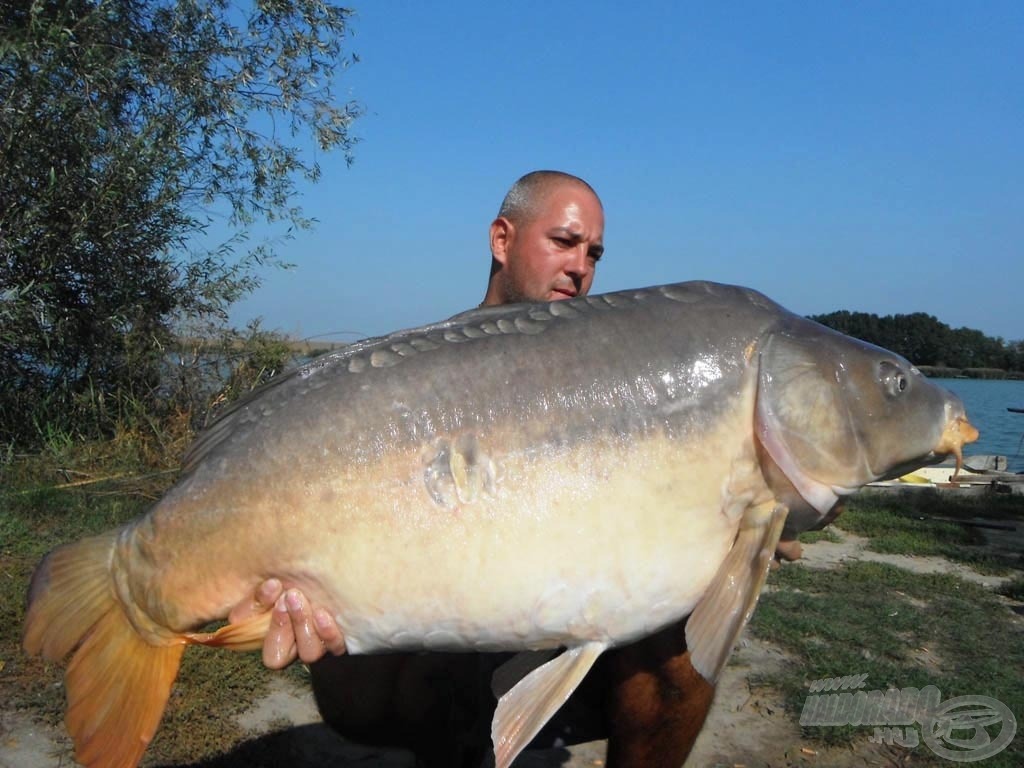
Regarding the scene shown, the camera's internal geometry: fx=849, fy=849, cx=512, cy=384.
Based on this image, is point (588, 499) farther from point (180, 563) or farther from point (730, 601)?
point (180, 563)

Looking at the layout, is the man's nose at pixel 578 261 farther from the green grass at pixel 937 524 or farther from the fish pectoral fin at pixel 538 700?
the green grass at pixel 937 524

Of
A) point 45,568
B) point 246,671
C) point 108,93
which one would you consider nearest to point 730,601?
point 45,568

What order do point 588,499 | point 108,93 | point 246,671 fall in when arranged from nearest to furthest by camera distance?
point 588,499 < point 246,671 < point 108,93

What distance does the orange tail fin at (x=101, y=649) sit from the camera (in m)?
1.88

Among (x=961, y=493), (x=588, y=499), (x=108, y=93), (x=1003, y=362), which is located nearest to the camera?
(x=588, y=499)

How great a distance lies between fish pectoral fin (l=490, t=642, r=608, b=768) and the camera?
1.85 metres

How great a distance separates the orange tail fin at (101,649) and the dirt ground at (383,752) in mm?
1371

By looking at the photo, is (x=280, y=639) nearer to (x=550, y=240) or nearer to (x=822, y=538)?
(x=550, y=240)

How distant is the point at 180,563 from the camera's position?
1.87 meters

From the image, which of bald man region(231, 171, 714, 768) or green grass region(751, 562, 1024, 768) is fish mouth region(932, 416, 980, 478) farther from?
green grass region(751, 562, 1024, 768)

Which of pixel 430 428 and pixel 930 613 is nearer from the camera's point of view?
pixel 430 428

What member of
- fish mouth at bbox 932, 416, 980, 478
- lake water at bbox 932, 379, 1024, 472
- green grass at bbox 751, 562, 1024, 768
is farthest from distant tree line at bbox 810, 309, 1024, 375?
fish mouth at bbox 932, 416, 980, 478

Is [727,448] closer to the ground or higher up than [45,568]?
higher up

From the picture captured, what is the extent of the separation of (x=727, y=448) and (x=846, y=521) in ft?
22.9
